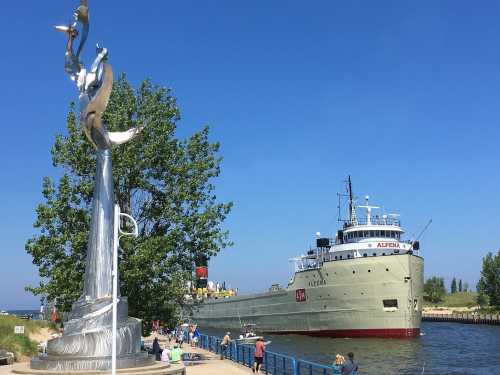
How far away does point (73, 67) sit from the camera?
60.1ft

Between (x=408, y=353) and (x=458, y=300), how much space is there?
97494 mm

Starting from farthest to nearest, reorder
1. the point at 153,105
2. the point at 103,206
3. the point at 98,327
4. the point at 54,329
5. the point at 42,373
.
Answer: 1. the point at 54,329
2. the point at 153,105
3. the point at 103,206
4. the point at 98,327
5. the point at 42,373

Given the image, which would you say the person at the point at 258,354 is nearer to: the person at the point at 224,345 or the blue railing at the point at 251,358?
the blue railing at the point at 251,358

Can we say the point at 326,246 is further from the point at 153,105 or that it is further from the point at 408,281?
the point at 153,105

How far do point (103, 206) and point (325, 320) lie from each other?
3565 cm

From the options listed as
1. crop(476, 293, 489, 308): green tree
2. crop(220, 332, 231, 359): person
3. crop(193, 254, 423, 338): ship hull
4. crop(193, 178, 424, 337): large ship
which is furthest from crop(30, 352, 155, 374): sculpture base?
crop(476, 293, 489, 308): green tree

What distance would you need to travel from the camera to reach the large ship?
150 ft

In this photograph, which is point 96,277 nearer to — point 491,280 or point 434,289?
point 491,280

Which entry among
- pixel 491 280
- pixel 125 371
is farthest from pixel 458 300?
pixel 125 371

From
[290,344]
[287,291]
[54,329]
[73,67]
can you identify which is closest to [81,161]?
[73,67]

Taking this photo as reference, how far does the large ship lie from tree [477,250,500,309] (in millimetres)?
38587

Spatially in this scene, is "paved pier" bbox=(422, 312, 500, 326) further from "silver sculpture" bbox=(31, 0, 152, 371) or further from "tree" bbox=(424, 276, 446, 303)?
"silver sculpture" bbox=(31, 0, 152, 371)

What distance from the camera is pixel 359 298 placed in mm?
46688

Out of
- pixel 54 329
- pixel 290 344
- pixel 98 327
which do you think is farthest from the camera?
pixel 290 344
